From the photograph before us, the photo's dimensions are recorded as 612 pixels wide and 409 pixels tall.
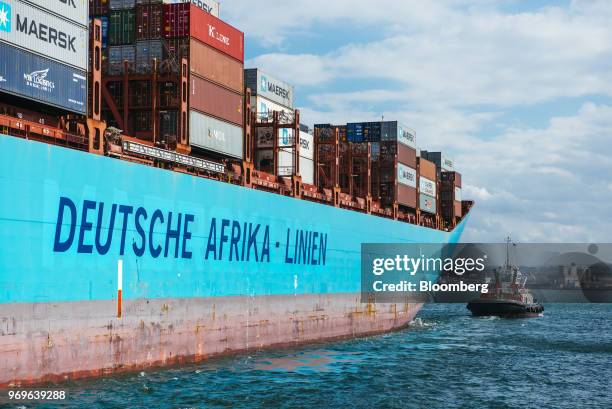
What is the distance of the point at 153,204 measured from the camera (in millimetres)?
31609

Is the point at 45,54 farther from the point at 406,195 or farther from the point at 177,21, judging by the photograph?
the point at 406,195

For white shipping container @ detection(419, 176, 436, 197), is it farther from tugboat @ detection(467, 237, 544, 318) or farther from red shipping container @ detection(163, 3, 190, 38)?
red shipping container @ detection(163, 3, 190, 38)

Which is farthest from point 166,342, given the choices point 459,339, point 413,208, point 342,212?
point 413,208

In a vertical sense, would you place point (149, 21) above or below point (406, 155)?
above

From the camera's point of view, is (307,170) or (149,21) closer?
(149,21)

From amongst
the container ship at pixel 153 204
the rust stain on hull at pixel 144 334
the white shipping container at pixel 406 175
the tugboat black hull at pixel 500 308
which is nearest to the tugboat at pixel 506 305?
the tugboat black hull at pixel 500 308

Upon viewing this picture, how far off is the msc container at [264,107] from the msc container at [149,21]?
1183 cm

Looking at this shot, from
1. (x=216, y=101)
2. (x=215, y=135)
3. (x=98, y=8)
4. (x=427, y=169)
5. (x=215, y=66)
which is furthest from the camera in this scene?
(x=427, y=169)

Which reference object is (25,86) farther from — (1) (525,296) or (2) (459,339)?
(1) (525,296)

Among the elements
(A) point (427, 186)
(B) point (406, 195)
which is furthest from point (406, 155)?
(A) point (427, 186)

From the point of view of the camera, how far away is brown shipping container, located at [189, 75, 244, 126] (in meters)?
37.2

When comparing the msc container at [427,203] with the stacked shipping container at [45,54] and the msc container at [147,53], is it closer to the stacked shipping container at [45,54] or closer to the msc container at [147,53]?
the msc container at [147,53]

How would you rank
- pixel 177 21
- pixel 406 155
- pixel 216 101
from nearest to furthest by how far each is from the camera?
pixel 177 21 → pixel 216 101 → pixel 406 155

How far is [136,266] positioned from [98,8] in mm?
17176
